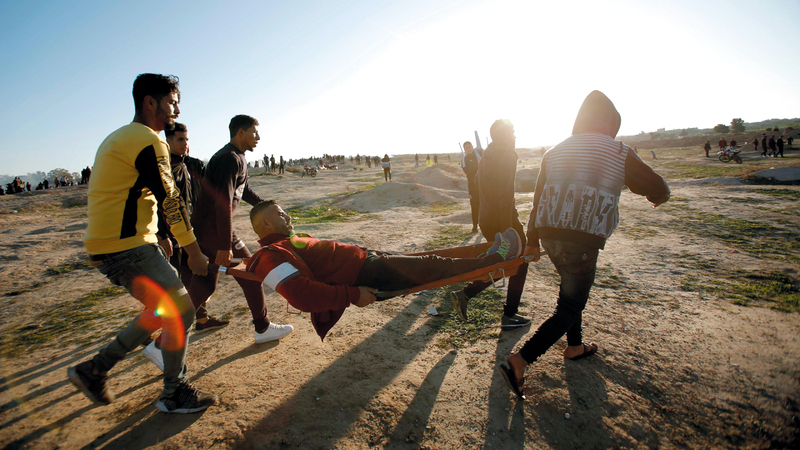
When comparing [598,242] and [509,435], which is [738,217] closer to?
[598,242]

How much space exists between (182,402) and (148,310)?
694 millimetres

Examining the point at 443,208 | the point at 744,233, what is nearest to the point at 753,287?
the point at 744,233

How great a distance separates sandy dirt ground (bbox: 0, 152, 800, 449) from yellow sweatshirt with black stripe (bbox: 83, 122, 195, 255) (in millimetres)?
1278

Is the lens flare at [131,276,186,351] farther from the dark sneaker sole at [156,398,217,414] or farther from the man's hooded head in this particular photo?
the man's hooded head

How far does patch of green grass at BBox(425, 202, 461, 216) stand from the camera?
33.8 ft

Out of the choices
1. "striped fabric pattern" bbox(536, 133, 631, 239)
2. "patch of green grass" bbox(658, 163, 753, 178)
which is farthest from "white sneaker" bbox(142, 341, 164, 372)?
"patch of green grass" bbox(658, 163, 753, 178)

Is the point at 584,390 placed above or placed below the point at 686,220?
below

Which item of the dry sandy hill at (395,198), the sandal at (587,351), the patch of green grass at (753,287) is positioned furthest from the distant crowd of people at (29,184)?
the patch of green grass at (753,287)

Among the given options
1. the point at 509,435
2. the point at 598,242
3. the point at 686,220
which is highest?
the point at 598,242

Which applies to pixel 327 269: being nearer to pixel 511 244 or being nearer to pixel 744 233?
pixel 511 244

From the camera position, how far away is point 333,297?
6.87ft

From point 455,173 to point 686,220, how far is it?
15.9m

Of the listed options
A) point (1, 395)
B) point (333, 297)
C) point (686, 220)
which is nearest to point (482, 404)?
point (333, 297)

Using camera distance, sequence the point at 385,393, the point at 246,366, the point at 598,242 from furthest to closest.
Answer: the point at 246,366 → the point at 385,393 → the point at 598,242
